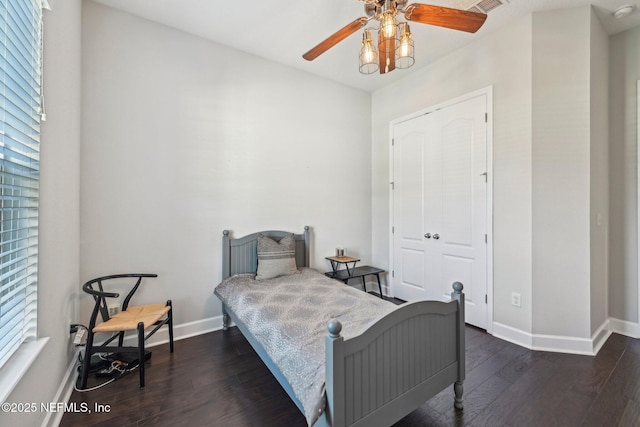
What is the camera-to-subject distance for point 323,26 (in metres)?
2.56

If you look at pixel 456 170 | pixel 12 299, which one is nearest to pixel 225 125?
pixel 12 299

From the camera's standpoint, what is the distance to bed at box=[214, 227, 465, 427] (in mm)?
1214

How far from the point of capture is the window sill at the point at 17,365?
1.05 meters

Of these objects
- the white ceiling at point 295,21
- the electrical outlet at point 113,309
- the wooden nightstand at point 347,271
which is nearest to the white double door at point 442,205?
the wooden nightstand at point 347,271

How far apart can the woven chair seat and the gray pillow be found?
35.2 inches

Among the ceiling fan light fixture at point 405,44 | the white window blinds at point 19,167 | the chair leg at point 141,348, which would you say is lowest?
the chair leg at point 141,348

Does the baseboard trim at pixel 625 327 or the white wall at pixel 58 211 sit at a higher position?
the white wall at pixel 58 211

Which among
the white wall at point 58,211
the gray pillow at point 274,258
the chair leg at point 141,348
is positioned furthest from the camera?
the gray pillow at point 274,258

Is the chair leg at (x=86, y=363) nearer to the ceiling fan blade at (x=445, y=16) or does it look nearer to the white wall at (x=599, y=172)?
the ceiling fan blade at (x=445, y=16)

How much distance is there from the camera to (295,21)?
2.50 m

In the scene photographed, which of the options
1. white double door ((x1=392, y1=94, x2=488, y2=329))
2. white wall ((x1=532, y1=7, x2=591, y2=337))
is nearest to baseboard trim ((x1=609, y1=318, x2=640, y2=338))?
white wall ((x1=532, y1=7, x2=591, y2=337))

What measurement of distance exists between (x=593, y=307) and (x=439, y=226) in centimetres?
143

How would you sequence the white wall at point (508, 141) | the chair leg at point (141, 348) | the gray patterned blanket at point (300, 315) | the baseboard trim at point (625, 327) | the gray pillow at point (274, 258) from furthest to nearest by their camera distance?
the gray pillow at point (274, 258), the baseboard trim at point (625, 327), the white wall at point (508, 141), the chair leg at point (141, 348), the gray patterned blanket at point (300, 315)

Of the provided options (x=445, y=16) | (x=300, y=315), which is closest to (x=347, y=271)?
(x=300, y=315)
